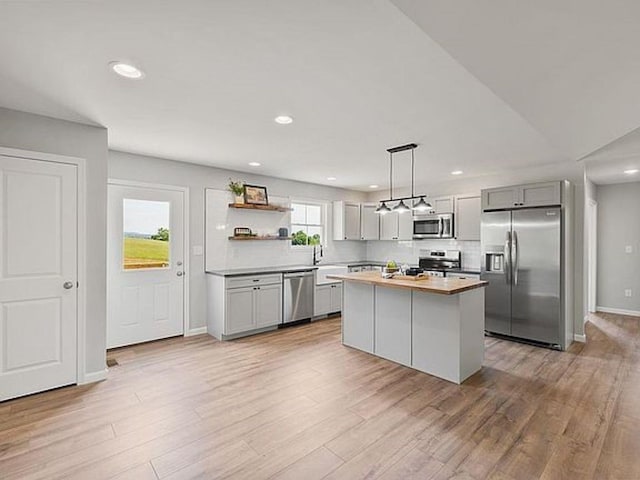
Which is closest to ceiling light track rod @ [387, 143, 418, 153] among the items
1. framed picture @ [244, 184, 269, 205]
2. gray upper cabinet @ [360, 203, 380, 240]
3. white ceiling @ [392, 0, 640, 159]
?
white ceiling @ [392, 0, 640, 159]

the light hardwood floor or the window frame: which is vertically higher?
the window frame

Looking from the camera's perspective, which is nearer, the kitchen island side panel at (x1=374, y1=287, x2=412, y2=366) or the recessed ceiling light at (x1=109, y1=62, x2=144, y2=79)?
the recessed ceiling light at (x1=109, y1=62, x2=144, y2=79)

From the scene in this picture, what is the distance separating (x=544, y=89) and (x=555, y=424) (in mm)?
2413

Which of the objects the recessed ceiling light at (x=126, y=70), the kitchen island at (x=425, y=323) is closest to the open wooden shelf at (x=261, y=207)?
the kitchen island at (x=425, y=323)

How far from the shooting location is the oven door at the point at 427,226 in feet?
19.1

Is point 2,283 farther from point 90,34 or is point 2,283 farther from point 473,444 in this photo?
point 473,444

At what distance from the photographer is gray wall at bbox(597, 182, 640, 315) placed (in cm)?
595

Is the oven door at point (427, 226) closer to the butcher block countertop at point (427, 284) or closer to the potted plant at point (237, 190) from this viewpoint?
the butcher block countertop at point (427, 284)

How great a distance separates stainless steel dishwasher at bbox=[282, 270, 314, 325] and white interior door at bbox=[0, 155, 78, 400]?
274 cm

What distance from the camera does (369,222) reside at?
6984 millimetres

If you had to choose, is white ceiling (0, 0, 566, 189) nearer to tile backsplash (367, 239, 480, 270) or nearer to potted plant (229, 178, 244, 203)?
potted plant (229, 178, 244, 203)

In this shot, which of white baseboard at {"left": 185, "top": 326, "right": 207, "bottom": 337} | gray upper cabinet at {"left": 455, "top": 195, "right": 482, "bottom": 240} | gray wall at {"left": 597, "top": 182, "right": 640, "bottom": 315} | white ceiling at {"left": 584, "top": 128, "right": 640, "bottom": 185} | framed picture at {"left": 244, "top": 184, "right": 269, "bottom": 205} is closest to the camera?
white ceiling at {"left": 584, "top": 128, "right": 640, "bottom": 185}

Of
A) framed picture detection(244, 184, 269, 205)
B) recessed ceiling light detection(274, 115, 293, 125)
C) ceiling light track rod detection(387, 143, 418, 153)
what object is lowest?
framed picture detection(244, 184, 269, 205)

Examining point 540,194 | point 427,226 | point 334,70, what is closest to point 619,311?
point 540,194
